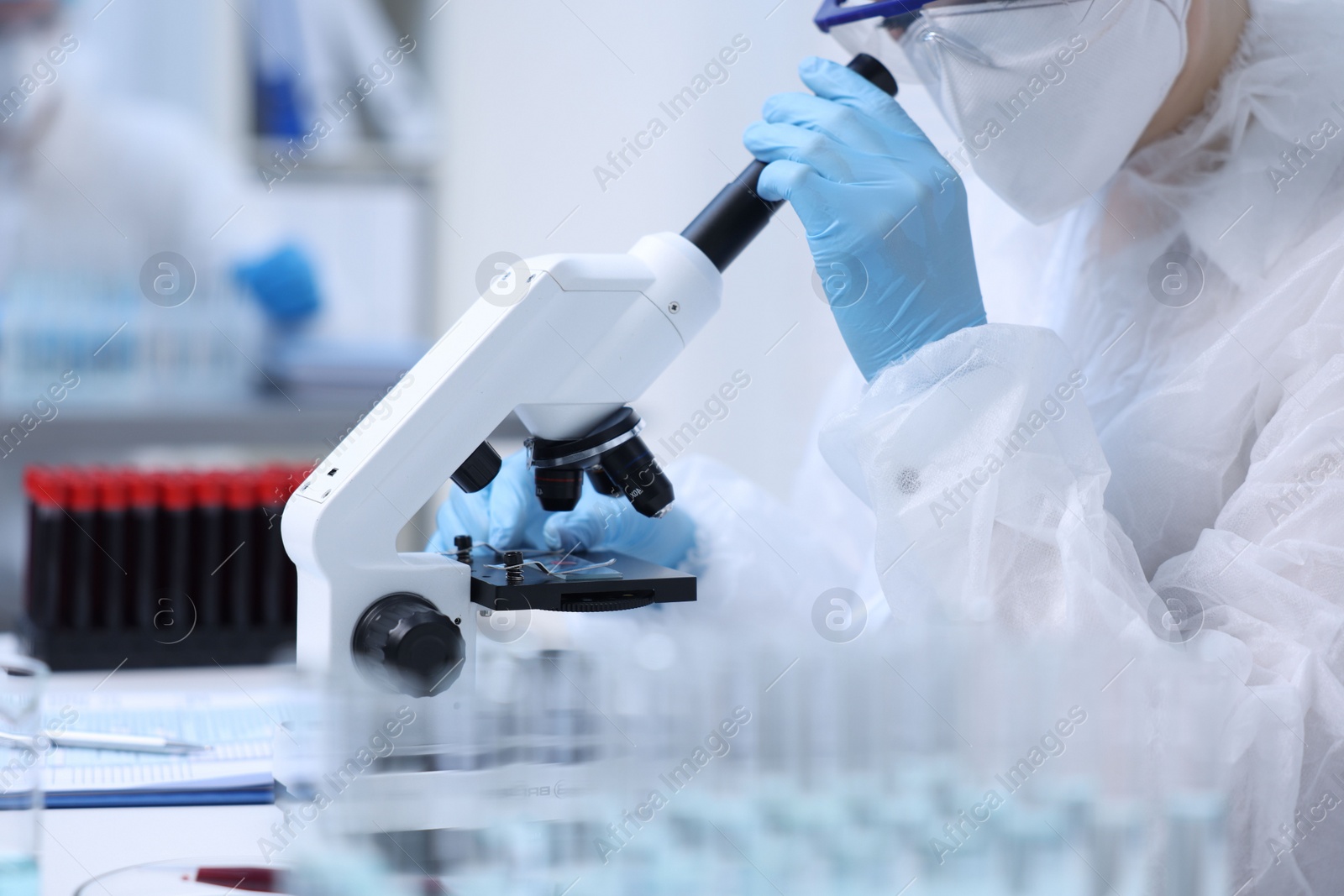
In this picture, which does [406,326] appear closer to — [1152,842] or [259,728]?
[259,728]

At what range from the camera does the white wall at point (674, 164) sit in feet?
6.45

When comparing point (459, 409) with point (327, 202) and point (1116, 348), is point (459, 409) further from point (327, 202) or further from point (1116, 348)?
point (327, 202)

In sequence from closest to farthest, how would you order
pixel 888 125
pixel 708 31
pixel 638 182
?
pixel 888 125, pixel 708 31, pixel 638 182

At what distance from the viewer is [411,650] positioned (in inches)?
27.2

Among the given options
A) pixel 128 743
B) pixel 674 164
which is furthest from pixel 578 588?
pixel 674 164

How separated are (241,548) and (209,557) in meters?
0.03

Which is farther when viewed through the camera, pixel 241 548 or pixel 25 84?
pixel 25 84

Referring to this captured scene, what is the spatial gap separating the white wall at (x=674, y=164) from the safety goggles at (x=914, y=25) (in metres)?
0.72

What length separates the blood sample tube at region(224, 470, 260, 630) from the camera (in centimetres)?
123

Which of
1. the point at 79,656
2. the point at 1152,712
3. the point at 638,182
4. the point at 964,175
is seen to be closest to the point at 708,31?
the point at 638,182

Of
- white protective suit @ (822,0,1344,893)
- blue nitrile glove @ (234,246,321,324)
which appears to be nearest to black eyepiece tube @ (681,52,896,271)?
white protective suit @ (822,0,1344,893)

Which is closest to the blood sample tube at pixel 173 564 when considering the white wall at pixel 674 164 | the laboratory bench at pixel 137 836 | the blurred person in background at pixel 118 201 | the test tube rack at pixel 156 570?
the test tube rack at pixel 156 570

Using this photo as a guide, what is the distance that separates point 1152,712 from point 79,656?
1.04 metres

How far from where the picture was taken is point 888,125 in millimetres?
957
